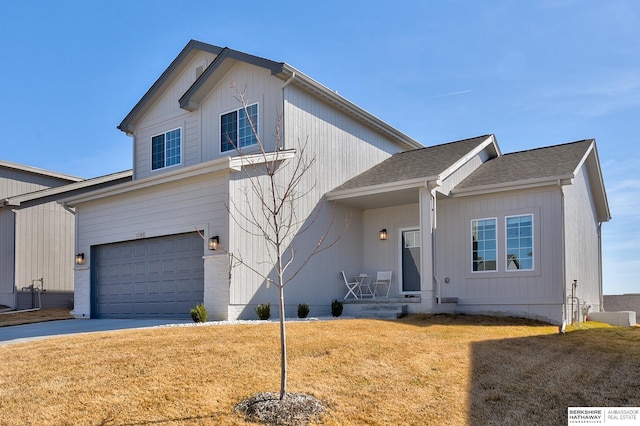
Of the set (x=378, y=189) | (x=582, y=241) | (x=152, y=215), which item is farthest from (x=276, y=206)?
(x=582, y=241)

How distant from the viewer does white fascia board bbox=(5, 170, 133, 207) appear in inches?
791

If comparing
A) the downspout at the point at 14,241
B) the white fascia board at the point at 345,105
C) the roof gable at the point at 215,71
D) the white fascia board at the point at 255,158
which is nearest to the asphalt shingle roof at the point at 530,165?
the white fascia board at the point at 345,105

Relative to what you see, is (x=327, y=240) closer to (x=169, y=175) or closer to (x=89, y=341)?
(x=169, y=175)

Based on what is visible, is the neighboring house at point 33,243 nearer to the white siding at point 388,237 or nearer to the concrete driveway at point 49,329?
the concrete driveway at point 49,329

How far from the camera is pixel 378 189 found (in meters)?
14.9

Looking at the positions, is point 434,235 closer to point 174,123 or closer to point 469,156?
point 469,156

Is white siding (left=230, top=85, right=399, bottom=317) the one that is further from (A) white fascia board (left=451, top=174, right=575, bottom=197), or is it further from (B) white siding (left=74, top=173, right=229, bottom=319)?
(A) white fascia board (left=451, top=174, right=575, bottom=197)

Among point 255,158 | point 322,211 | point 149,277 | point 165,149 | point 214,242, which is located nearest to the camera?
point 214,242

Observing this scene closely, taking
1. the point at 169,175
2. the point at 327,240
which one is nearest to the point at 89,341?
the point at 169,175

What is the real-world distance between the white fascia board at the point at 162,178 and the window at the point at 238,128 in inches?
72.3

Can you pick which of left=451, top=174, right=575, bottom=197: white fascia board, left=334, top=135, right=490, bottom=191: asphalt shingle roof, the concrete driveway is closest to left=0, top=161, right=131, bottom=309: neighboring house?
the concrete driveway

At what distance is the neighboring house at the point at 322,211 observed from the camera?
13609 millimetres

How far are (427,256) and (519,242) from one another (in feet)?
7.90

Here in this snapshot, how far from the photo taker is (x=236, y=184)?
43.3 feet
